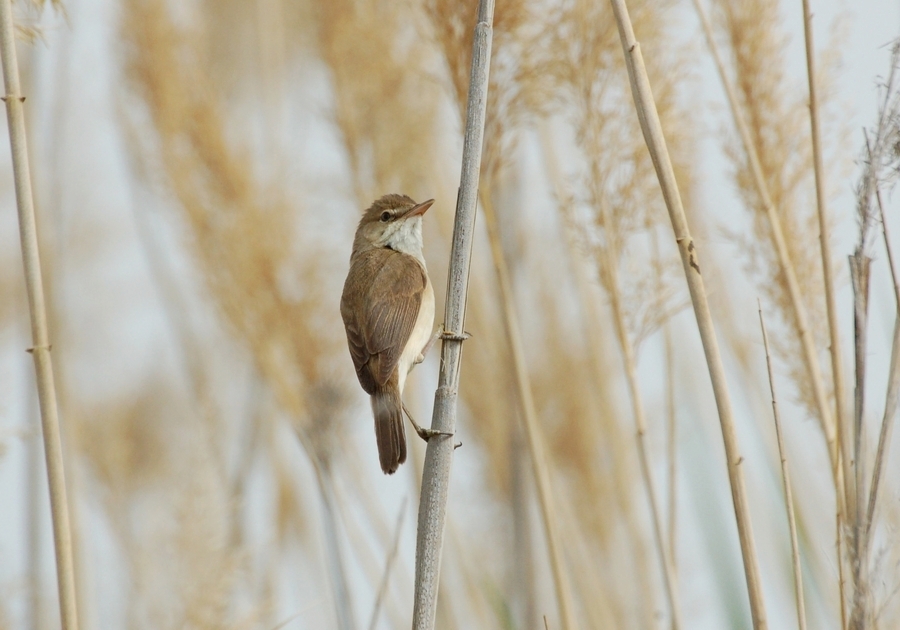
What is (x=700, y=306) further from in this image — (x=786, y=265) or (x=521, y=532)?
(x=521, y=532)

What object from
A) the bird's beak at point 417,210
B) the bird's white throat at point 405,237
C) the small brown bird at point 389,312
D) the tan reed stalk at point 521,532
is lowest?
the tan reed stalk at point 521,532

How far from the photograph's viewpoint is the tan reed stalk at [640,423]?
2639mm

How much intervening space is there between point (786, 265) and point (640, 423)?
2.02ft

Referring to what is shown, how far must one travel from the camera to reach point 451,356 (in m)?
1.96

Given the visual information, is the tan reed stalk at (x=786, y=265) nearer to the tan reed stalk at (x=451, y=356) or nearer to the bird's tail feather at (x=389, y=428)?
the tan reed stalk at (x=451, y=356)

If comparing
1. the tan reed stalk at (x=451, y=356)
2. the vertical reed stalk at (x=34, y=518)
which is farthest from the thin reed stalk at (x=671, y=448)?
the vertical reed stalk at (x=34, y=518)

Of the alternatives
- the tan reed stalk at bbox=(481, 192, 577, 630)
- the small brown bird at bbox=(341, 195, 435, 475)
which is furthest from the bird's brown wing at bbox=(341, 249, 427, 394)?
the tan reed stalk at bbox=(481, 192, 577, 630)

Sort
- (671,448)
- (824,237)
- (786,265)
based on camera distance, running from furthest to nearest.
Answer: (671,448)
(786,265)
(824,237)

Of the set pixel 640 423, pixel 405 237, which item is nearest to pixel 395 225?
pixel 405 237

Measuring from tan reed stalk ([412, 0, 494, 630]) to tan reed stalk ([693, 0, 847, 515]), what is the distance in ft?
3.06

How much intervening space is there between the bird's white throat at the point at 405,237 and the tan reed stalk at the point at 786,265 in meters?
1.21

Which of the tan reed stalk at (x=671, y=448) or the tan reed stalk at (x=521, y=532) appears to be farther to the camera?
the tan reed stalk at (x=521, y=532)

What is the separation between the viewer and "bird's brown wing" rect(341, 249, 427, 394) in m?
2.76

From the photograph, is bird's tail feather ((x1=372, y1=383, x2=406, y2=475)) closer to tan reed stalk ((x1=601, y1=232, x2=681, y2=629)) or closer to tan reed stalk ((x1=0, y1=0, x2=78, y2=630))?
tan reed stalk ((x1=601, y1=232, x2=681, y2=629))
